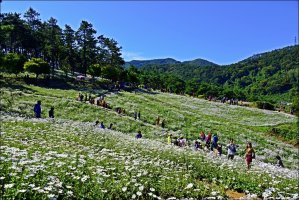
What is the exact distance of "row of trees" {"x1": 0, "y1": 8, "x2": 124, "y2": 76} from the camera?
103750 millimetres

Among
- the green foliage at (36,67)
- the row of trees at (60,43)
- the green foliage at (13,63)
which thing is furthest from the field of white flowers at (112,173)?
the row of trees at (60,43)

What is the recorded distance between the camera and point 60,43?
105 meters

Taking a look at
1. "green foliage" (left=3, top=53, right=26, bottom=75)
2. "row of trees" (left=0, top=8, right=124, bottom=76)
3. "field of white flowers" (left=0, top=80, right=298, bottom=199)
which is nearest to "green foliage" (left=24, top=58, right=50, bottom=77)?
"green foliage" (left=3, top=53, right=26, bottom=75)

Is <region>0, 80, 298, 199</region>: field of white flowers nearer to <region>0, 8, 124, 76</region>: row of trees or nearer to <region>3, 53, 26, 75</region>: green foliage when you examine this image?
<region>3, 53, 26, 75</region>: green foliage

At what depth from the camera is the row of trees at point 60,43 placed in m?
104

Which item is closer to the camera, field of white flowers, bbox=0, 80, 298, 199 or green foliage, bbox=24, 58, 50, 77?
field of white flowers, bbox=0, 80, 298, 199

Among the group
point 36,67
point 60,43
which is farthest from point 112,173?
point 60,43

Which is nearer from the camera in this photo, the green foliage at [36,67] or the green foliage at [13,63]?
the green foliage at [13,63]

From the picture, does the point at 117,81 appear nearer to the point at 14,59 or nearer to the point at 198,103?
the point at 198,103

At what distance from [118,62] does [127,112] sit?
61589 mm

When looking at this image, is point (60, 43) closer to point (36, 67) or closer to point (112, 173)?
point (36, 67)

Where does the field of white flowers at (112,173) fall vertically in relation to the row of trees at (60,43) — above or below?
below

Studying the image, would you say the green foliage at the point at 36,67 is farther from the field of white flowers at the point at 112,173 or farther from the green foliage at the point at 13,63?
the field of white flowers at the point at 112,173

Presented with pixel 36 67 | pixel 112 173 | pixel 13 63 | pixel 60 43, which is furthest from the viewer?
pixel 60 43
